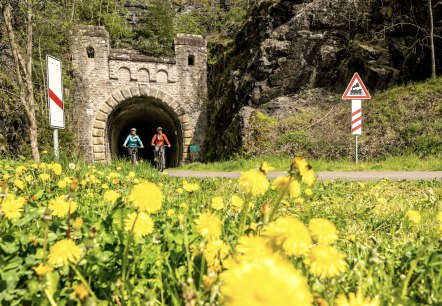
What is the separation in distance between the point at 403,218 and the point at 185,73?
16355 mm

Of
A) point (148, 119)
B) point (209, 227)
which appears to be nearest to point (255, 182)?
point (209, 227)

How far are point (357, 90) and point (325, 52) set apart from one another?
589 centimetres

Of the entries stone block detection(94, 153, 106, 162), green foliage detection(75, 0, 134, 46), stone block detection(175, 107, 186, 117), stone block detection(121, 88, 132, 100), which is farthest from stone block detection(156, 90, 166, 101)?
green foliage detection(75, 0, 134, 46)

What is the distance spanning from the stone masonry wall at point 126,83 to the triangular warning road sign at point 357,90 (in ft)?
31.7

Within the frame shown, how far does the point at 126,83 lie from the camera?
17.1 meters

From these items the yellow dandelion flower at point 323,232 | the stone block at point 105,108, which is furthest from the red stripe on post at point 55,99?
the stone block at point 105,108

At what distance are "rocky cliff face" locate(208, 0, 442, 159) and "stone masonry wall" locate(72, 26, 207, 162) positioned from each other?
2.50 m

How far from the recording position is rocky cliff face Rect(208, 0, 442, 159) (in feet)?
45.1

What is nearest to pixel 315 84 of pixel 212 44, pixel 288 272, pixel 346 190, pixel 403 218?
pixel 212 44

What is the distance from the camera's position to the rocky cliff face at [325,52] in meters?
13.7

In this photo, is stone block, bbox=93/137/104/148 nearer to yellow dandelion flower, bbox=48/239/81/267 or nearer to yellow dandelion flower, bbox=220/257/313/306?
yellow dandelion flower, bbox=48/239/81/267

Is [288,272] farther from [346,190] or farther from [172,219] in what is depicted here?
[346,190]

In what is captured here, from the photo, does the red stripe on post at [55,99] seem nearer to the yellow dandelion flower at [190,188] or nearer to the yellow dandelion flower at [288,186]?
the yellow dandelion flower at [190,188]

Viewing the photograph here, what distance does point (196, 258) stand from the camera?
1.31 metres
